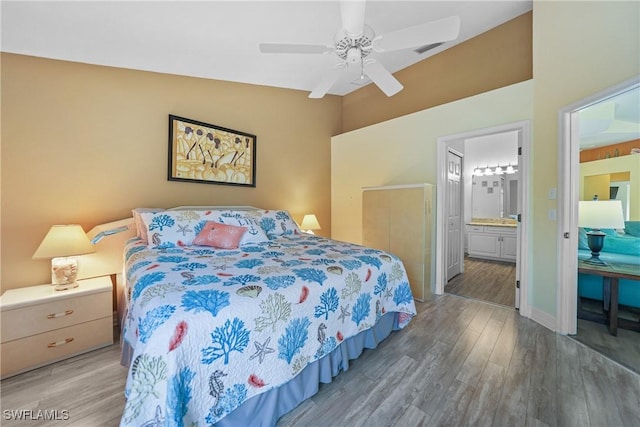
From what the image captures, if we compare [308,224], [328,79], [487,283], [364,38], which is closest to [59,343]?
[308,224]

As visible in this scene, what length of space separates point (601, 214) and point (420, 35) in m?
2.64

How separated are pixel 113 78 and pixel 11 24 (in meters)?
0.70

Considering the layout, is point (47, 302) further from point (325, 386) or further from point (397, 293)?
point (397, 293)

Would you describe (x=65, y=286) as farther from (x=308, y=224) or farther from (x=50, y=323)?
(x=308, y=224)

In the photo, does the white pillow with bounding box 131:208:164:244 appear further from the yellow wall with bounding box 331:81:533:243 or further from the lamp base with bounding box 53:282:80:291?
the yellow wall with bounding box 331:81:533:243

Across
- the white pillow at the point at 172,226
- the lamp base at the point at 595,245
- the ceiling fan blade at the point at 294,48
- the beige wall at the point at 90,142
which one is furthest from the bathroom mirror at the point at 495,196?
the white pillow at the point at 172,226

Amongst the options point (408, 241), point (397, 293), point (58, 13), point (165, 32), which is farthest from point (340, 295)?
point (58, 13)

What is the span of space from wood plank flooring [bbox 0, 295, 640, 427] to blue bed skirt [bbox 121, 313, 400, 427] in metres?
0.07

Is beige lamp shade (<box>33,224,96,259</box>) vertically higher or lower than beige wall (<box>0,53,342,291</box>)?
lower

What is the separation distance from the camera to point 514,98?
2.67 metres

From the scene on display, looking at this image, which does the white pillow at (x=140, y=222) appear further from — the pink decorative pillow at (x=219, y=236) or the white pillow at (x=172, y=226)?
the pink decorative pillow at (x=219, y=236)

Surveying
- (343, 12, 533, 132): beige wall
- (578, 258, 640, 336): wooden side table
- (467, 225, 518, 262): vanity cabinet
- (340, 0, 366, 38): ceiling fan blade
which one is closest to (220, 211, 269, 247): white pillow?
(340, 0, 366, 38): ceiling fan blade

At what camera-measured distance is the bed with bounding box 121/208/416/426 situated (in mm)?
998

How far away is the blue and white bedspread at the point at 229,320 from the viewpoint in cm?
98
